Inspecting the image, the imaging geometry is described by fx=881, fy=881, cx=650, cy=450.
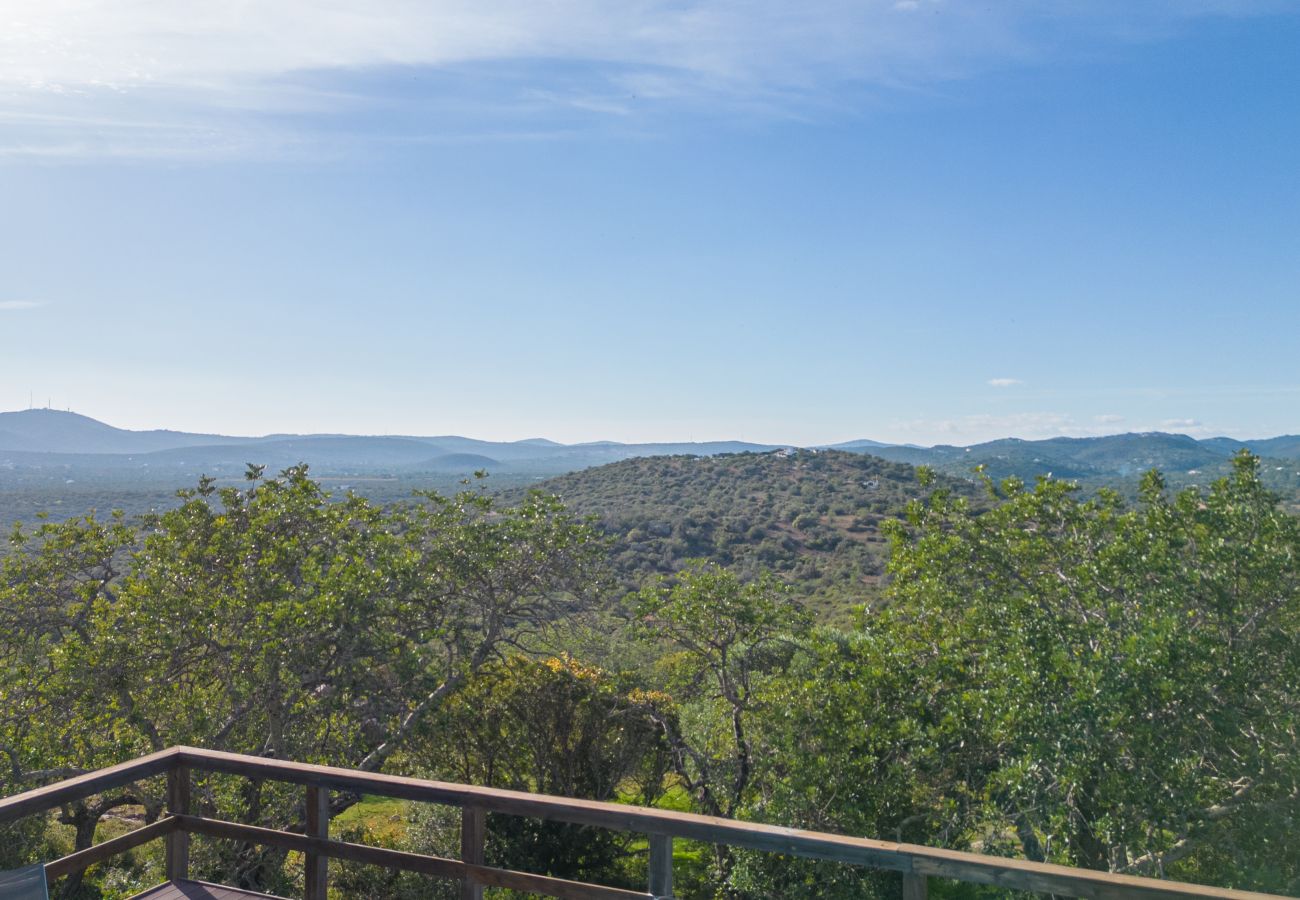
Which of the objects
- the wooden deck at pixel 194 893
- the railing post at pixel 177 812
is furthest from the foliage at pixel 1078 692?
the railing post at pixel 177 812

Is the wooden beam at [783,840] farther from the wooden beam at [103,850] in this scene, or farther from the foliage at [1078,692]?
the foliage at [1078,692]

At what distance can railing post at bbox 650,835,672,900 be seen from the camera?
8.61ft

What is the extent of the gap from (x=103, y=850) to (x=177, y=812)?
291mm

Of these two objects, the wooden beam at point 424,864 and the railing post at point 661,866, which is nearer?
the railing post at point 661,866

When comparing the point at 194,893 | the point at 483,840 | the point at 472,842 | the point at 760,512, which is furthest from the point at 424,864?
the point at 760,512

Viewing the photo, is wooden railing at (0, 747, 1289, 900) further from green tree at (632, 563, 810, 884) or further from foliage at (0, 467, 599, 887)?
green tree at (632, 563, 810, 884)

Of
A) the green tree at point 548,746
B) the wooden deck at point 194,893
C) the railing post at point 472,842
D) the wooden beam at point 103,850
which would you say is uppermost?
the railing post at point 472,842

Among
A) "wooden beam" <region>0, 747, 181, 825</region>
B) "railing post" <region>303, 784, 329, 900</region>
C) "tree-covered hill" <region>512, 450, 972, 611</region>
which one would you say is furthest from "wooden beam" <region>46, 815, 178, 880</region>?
"tree-covered hill" <region>512, 450, 972, 611</region>

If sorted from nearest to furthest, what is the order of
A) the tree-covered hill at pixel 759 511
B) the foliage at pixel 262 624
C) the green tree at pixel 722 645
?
the foliage at pixel 262 624
the green tree at pixel 722 645
the tree-covered hill at pixel 759 511

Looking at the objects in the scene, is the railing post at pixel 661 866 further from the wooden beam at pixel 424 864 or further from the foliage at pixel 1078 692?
the foliage at pixel 1078 692

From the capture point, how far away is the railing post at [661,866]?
2.62 metres

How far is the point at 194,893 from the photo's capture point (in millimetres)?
3299

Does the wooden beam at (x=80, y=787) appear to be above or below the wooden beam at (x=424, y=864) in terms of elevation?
above

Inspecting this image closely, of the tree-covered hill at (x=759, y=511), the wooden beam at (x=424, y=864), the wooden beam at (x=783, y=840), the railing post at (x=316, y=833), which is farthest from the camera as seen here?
the tree-covered hill at (x=759, y=511)
